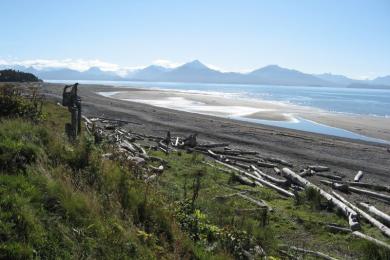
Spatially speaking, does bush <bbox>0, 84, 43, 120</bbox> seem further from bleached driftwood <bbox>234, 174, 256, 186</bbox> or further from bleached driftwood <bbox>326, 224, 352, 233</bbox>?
bleached driftwood <bbox>326, 224, 352, 233</bbox>

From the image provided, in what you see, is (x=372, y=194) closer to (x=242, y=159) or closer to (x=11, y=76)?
(x=242, y=159)

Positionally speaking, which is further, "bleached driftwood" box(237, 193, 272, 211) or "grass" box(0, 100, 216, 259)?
"bleached driftwood" box(237, 193, 272, 211)

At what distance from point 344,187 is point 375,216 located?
129 inches

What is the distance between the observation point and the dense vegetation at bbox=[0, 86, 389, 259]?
561 centimetres

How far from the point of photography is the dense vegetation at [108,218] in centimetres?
561

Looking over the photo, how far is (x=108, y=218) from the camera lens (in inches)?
255

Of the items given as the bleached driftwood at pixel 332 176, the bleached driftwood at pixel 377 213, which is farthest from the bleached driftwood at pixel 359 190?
the bleached driftwood at pixel 332 176

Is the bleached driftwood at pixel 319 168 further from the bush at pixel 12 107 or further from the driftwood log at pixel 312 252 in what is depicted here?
the bush at pixel 12 107

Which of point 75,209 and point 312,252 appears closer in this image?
point 75,209

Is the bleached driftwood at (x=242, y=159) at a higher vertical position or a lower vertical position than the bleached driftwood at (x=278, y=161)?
higher

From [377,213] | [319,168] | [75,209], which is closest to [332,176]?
[319,168]

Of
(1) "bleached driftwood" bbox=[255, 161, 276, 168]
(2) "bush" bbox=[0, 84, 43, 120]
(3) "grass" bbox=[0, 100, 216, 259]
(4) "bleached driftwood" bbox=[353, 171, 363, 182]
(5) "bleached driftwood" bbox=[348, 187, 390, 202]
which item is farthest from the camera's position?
(1) "bleached driftwood" bbox=[255, 161, 276, 168]

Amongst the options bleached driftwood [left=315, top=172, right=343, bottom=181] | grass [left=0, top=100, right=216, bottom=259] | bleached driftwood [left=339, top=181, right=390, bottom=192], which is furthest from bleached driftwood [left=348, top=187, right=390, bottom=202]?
grass [left=0, top=100, right=216, bottom=259]

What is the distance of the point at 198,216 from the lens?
804cm
